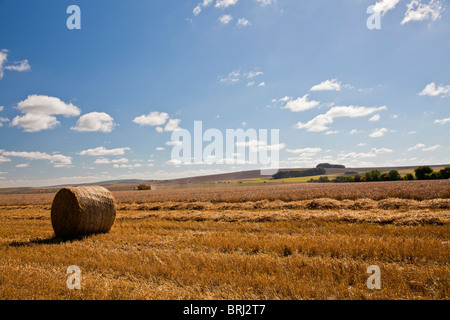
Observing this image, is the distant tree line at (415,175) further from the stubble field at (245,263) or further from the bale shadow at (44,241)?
the bale shadow at (44,241)

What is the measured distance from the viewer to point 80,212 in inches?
360

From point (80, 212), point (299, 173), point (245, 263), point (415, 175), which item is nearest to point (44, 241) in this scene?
point (80, 212)

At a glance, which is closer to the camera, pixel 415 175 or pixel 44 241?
pixel 44 241

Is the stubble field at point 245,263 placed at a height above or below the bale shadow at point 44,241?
above

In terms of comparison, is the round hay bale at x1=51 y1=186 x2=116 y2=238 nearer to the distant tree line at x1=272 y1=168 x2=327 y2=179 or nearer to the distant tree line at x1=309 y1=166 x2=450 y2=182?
the distant tree line at x1=309 y1=166 x2=450 y2=182

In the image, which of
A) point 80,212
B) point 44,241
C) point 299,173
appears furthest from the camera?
point 299,173

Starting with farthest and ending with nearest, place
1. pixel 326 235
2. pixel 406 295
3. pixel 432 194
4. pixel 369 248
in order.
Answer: pixel 432 194 → pixel 326 235 → pixel 369 248 → pixel 406 295

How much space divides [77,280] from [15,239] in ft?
20.6

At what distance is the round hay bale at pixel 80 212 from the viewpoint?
920 centimetres

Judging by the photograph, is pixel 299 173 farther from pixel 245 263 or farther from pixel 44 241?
pixel 245 263

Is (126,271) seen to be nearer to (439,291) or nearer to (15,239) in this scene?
(439,291)

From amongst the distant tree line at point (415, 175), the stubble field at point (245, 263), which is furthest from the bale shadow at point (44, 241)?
the distant tree line at point (415, 175)
